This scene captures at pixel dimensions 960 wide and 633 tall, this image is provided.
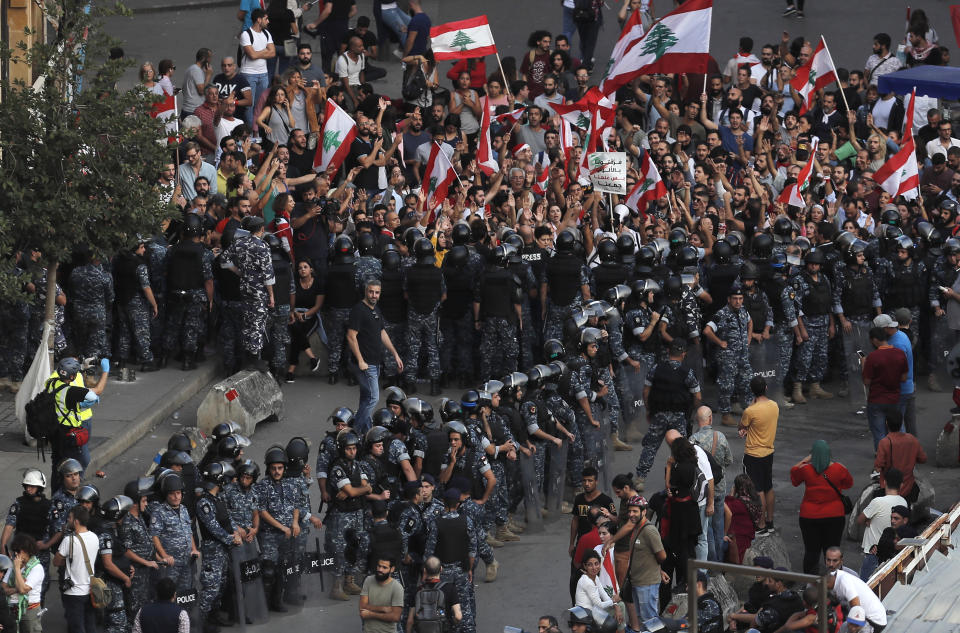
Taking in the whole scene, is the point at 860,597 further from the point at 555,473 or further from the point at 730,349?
the point at 730,349

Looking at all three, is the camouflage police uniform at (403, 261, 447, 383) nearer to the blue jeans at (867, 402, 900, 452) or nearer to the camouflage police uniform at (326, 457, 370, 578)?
the camouflage police uniform at (326, 457, 370, 578)

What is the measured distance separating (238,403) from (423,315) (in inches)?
99.0

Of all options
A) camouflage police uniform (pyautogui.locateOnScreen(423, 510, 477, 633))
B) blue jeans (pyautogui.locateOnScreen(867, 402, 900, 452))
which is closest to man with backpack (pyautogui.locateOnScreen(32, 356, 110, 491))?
camouflage police uniform (pyautogui.locateOnScreen(423, 510, 477, 633))

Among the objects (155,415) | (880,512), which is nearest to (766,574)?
(880,512)

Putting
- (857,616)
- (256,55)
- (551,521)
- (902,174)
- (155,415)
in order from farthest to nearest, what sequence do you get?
1. (256,55)
2. (902,174)
3. (155,415)
4. (551,521)
5. (857,616)

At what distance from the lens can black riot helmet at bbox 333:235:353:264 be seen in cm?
2120

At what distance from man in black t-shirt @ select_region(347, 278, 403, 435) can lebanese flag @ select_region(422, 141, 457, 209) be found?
3.19 m

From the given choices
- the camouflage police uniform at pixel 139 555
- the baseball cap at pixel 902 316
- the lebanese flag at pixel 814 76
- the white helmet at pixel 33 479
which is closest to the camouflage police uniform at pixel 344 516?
the camouflage police uniform at pixel 139 555

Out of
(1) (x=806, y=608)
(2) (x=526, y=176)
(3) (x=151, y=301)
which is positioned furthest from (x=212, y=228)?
(1) (x=806, y=608)

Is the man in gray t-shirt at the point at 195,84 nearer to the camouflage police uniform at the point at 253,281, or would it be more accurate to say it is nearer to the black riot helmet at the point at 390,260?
the camouflage police uniform at the point at 253,281

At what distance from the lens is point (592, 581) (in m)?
15.6

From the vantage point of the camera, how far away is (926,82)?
2656 centimetres

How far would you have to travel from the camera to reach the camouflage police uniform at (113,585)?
1591cm

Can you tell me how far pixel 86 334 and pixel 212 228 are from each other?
1.93 metres
